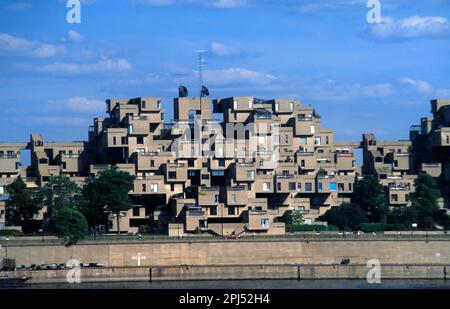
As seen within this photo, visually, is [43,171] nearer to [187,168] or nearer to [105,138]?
[105,138]

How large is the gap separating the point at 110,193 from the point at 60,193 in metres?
3.84

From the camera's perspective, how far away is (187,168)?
199ft

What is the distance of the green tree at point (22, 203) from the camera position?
5762 cm

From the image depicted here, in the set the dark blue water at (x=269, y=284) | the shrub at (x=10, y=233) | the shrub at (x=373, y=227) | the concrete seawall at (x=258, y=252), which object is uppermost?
the shrub at (x=10, y=233)

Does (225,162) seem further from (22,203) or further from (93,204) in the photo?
(22,203)

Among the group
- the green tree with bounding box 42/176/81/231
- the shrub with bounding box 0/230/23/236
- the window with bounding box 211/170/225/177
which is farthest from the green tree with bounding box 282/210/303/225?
the shrub with bounding box 0/230/23/236

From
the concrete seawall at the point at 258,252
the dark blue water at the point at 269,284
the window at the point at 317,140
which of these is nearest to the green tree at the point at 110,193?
the concrete seawall at the point at 258,252

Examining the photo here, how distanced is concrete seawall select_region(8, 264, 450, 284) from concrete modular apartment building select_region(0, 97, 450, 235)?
5312mm

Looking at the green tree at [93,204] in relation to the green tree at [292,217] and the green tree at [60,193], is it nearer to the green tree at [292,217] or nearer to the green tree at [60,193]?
the green tree at [60,193]

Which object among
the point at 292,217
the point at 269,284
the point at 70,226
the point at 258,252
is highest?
the point at 292,217

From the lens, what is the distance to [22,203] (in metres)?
57.6

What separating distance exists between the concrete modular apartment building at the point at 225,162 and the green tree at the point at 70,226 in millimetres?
5125

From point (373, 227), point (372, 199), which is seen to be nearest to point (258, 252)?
point (373, 227)
